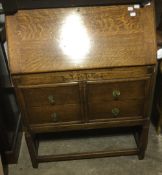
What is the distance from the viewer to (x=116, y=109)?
5.07 feet

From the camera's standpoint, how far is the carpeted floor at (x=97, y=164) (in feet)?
5.79

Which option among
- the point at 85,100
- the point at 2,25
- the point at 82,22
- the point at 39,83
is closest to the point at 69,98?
the point at 85,100

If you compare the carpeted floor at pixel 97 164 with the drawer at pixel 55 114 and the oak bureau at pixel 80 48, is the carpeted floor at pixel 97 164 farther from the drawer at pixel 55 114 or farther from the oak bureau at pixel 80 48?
the oak bureau at pixel 80 48

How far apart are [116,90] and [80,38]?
360mm

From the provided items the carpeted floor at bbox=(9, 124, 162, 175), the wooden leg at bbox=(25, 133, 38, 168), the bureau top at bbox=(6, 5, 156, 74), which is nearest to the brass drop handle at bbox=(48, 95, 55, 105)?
the bureau top at bbox=(6, 5, 156, 74)

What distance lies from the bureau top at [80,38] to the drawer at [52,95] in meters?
0.12

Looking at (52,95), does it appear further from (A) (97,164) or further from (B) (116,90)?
(A) (97,164)

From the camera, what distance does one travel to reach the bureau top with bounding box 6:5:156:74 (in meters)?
1.35

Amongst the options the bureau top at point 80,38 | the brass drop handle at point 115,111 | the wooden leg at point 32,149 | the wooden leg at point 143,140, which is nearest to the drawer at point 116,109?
the brass drop handle at point 115,111

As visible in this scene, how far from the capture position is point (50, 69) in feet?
4.42

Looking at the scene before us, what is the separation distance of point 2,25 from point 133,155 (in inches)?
50.7

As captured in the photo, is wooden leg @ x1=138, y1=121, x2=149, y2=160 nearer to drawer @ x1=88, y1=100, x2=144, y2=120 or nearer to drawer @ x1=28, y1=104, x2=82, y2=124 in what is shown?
drawer @ x1=88, y1=100, x2=144, y2=120

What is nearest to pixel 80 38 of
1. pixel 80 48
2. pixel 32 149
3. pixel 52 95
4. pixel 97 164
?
pixel 80 48

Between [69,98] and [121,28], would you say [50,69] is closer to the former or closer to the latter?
[69,98]
